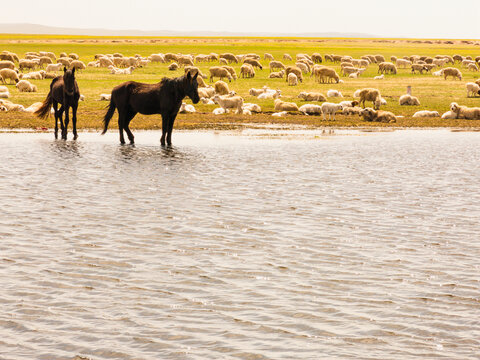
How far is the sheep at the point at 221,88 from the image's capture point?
4047cm

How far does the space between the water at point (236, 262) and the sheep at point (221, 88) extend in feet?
76.5

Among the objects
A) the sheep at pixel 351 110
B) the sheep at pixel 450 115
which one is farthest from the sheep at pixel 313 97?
the sheep at pixel 450 115

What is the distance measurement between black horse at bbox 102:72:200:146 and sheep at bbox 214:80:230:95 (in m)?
17.0

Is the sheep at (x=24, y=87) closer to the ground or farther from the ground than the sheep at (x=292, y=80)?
closer to the ground

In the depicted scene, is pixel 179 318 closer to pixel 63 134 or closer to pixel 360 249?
pixel 360 249

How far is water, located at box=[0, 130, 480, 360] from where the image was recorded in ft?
19.7

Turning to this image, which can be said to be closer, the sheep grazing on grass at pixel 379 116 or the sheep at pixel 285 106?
the sheep grazing on grass at pixel 379 116

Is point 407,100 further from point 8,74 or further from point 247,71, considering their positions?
point 8,74

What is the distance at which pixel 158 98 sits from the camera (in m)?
22.9

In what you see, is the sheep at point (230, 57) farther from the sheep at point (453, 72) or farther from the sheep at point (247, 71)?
the sheep at point (453, 72)

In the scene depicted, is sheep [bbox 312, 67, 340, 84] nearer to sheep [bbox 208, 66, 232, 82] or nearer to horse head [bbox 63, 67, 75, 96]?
sheep [bbox 208, 66, 232, 82]

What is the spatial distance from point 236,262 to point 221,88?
107 feet

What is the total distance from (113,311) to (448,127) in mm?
27303

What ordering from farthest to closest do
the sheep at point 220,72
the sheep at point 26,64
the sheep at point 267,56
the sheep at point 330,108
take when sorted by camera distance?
the sheep at point 267,56 < the sheep at point 26,64 < the sheep at point 220,72 < the sheep at point 330,108
